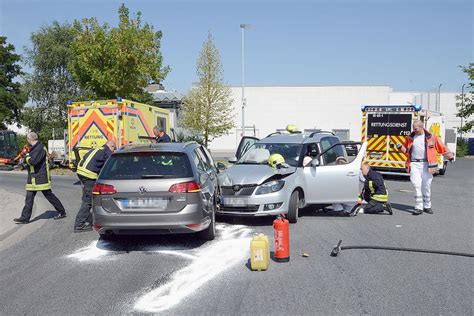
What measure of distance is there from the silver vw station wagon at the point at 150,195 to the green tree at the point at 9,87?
42920 mm

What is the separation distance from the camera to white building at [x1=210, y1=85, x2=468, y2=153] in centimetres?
5256

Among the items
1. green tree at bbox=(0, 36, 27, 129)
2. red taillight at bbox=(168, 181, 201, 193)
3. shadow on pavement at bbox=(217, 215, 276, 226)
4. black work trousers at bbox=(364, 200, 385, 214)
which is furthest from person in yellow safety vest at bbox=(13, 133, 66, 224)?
green tree at bbox=(0, 36, 27, 129)

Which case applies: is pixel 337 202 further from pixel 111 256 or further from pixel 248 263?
pixel 111 256

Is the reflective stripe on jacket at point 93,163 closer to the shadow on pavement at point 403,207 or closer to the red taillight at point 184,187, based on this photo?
the red taillight at point 184,187

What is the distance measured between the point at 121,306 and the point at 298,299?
1.83m

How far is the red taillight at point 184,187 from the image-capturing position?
273 inches

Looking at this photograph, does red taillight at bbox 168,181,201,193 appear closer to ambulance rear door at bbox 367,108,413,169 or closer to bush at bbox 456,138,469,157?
ambulance rear door at bbox 367,108,413,169

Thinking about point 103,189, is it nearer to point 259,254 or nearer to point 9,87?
point 259,254

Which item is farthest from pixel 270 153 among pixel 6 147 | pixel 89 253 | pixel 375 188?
pixel 6 147

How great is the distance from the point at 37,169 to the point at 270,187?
15.0 ft

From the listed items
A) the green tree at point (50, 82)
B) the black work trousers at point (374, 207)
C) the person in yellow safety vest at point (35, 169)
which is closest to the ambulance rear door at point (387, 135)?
the black work trousers at point (374, 207)

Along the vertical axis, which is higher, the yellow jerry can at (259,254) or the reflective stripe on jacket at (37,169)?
the reflective stripe on jacket at (37,169)

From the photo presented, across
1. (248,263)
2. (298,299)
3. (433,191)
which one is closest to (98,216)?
(248,263)

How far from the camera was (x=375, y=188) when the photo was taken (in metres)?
10.5
